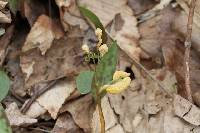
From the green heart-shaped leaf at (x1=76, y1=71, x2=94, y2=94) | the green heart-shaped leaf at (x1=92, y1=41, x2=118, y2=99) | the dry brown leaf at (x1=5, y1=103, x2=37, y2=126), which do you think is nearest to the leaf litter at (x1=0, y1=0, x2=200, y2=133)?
the dry brown leaf at (x1=5, y1=103, x2=37, y2=126)

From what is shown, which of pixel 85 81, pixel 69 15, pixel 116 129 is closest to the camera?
pixel 85 81

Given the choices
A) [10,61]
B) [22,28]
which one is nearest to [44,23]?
[22,28]

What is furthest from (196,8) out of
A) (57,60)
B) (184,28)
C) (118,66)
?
(57,60)

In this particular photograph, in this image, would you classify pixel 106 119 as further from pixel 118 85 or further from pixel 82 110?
pixel 118 85

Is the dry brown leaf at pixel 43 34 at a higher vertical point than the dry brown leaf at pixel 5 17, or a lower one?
lower

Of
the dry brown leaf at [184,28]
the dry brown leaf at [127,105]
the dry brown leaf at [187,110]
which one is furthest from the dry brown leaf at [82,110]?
the dry brown leaf at [184,28]

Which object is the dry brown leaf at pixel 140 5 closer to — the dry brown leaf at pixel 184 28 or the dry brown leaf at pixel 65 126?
the dry brown leaf at pixel 184 28

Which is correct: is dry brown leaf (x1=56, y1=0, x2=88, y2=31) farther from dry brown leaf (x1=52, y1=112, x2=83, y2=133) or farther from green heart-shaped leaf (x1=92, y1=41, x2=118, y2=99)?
green heart-shaped leaf (x1=92, y1=41, x2=118, y2=99)
